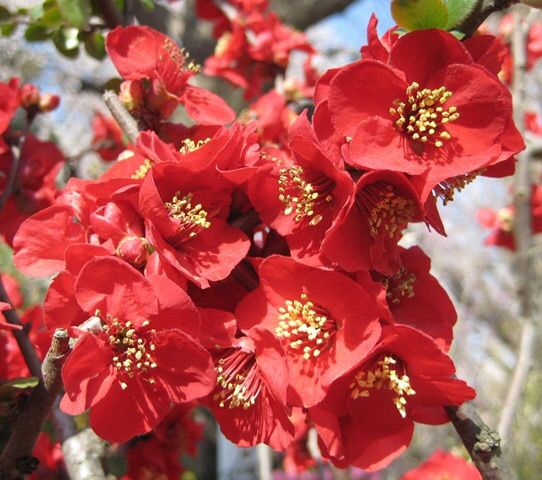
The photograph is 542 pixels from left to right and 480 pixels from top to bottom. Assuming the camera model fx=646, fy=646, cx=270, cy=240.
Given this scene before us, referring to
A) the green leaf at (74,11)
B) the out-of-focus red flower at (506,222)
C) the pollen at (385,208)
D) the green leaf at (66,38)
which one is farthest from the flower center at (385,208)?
the out-of-focus red flower at (506,222)

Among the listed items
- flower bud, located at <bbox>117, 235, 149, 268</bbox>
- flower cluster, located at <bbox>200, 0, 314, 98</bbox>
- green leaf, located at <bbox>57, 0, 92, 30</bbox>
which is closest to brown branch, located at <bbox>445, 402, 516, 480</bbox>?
flower bud, located at <bbox>117, 235, 149, 268</bbox>

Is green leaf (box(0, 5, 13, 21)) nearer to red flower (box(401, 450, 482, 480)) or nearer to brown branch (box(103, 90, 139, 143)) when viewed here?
brown branch (box(103, 90, 139, 143))

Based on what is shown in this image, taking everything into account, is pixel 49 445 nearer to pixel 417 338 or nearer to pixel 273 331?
pixel 273 331

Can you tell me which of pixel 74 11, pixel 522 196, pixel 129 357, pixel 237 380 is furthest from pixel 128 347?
pixel 522 196

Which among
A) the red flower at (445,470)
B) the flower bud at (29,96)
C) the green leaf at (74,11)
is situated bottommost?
the red flower at (445,470)

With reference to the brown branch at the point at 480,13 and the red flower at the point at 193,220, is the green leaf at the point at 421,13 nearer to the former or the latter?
the brown branch at the point at 480,13

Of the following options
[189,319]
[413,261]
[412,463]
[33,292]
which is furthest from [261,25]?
[412,463]
